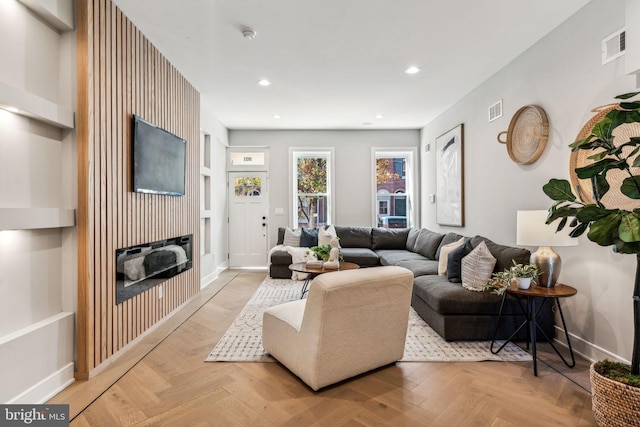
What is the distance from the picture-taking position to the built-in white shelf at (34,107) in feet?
5.58

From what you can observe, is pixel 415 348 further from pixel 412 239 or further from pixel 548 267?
pixel 412 239

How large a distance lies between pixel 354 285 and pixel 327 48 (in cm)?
232

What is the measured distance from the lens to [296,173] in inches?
251

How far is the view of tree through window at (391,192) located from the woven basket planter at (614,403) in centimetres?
480

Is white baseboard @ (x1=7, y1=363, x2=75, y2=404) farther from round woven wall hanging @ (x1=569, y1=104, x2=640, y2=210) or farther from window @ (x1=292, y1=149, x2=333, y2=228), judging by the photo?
window @ (x1=292, y1=149, x2=333, y2=228)

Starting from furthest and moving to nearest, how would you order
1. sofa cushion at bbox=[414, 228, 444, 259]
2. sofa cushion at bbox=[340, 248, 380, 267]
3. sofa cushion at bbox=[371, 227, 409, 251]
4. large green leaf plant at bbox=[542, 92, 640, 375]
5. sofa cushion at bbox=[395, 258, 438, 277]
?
sofa cushion at bbox=[371, 227, 409, 251] < sofa cushion at bbox=[340, 248, 380, 267] < sofa cushion at bbox=[414, 228, 444, 259] < sofa cushion at bbox=[395, 258, 438, 277] < large green leaf plant at bbox=[542, 92, 640, 375]

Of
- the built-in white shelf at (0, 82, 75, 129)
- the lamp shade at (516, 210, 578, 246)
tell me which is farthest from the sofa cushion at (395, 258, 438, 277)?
the built-in white shelf at (0, 82, 75, 129)

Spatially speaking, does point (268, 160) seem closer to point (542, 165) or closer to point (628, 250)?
point (542, 165)

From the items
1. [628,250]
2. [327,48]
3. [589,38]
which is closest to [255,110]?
[327,48]

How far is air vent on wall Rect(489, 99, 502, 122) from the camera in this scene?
352 cm

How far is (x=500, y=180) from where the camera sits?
3.52 metres

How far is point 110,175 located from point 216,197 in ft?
10.5

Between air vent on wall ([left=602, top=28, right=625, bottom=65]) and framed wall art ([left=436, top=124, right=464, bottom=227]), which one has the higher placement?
air vent on wall ([left=602, top=28, right=625, bottom=65])

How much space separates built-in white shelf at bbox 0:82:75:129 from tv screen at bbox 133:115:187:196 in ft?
2.13
